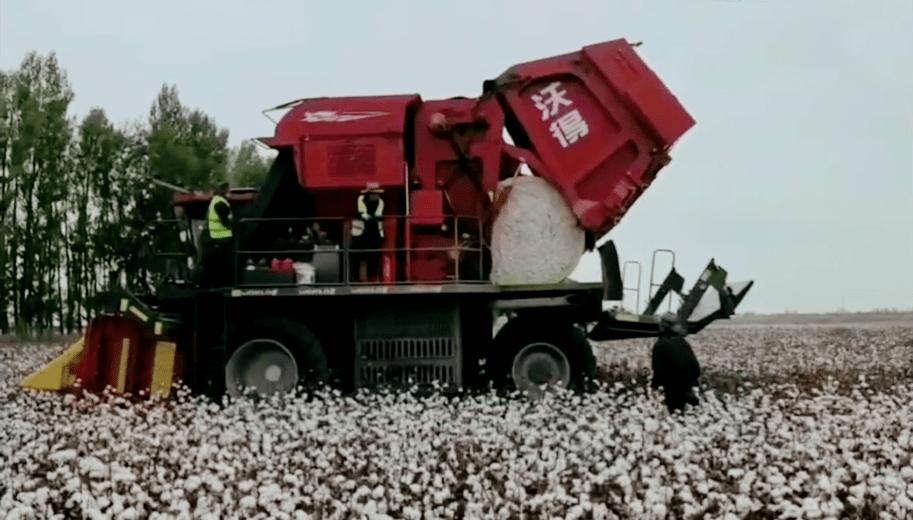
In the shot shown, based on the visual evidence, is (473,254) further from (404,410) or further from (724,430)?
(724,430)

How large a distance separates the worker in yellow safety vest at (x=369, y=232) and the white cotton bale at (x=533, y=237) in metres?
1.39

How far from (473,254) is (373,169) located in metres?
1.61

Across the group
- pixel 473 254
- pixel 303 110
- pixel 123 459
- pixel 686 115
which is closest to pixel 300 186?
pixel 303 110

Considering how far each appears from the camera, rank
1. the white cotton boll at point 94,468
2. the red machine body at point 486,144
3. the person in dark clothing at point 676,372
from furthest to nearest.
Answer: the red machine body at point 486,144 → the person in dark clothing at point 676,372 → the white cotton boll at point 94,468

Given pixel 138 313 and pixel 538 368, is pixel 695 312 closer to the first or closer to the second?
pixel 538 368

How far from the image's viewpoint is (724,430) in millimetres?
11906

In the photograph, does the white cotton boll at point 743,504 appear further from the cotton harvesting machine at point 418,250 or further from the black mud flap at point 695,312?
the black mud flap at point 695,312

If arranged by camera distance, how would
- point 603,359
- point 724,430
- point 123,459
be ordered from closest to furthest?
point 123,459 → point 724,430 → point 603,359

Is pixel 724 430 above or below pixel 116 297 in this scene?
below

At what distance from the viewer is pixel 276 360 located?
52.4 feet

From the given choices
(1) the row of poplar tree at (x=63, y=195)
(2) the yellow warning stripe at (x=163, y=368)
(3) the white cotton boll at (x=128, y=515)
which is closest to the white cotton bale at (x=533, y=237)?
(2) the yellow warning stripe at (x=163, y=368)

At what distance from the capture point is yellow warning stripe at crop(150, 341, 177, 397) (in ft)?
A: 54.1

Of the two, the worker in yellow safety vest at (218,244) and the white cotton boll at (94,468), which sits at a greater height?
the worker in yellow safety vest at (218,244)

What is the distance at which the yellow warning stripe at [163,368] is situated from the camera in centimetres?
1648
